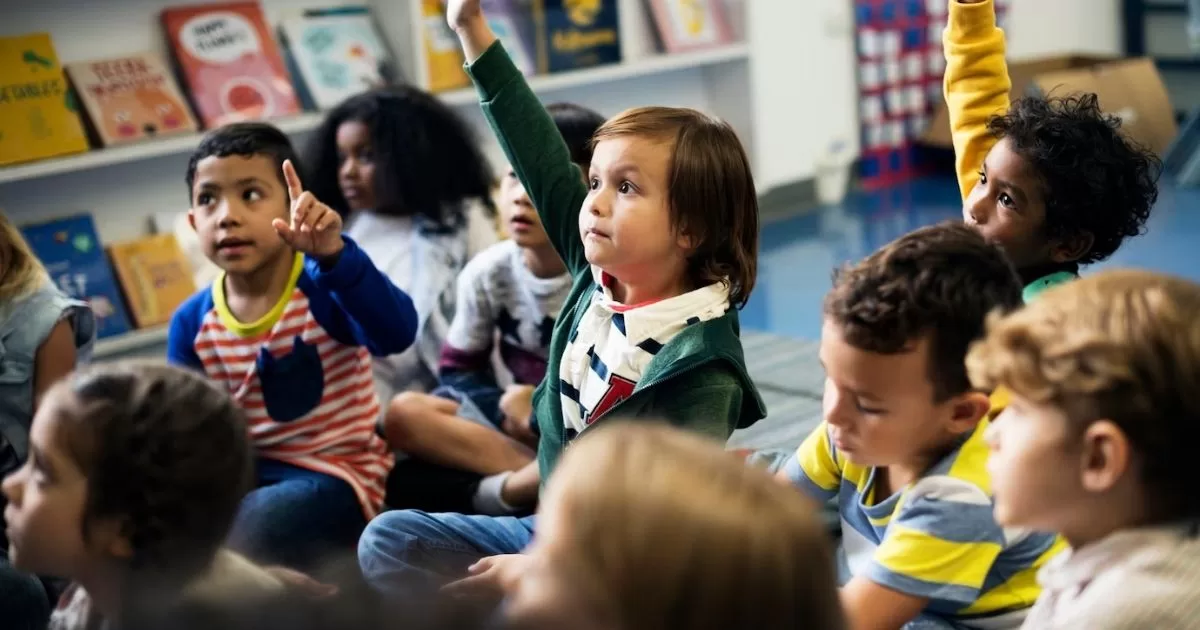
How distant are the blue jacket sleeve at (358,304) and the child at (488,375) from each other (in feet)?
0.83

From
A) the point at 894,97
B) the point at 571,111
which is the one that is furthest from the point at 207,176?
the point at 894,97

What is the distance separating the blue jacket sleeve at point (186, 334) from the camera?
1.96 metres

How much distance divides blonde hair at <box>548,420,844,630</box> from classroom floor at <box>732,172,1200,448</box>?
146 centimetres

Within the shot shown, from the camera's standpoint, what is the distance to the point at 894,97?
16.6ft

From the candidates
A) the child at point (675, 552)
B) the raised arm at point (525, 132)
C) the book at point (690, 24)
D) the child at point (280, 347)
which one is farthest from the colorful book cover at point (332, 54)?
the child at point (675, 552)

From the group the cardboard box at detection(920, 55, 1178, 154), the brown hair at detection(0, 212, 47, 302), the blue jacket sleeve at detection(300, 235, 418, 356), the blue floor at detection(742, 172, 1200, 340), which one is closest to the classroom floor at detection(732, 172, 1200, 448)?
the blue floor at detection(742, 172, 1200, 340)

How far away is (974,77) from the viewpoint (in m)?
1.78

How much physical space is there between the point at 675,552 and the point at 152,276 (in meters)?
2.75

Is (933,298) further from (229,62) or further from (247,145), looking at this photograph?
(229,62)

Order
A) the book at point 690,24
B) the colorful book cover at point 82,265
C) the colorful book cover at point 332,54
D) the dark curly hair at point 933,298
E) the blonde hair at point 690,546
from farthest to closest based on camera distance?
the book at point 690,24 < the colorful book cover at point 332,54 < the colorful book cover at point 82,265 < the dark curly hair at point 933,298 < the blonde hair at point 690,546

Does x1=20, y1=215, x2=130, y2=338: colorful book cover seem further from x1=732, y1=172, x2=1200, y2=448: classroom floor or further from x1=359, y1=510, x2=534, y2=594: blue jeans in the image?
x1=359, y1=510, x2=534, y2=594: blue jeans

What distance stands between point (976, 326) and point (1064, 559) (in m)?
0.25

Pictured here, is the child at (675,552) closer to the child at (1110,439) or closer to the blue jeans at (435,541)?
the child at (1110,439)

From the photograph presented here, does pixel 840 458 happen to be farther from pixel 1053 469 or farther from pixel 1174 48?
pixel 1174 48
